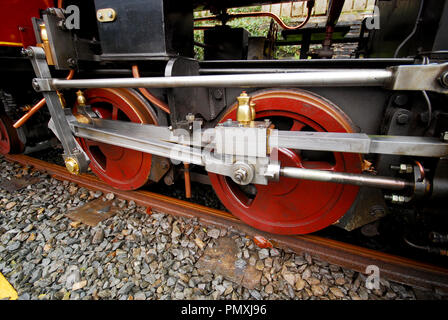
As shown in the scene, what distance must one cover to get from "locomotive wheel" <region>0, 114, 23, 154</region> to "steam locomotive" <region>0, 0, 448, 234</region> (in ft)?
4.42

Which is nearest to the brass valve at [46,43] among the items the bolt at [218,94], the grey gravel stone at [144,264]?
the bolt at [218,94]

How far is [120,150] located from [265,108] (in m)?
1.50

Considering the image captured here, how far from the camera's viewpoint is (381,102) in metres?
1.39

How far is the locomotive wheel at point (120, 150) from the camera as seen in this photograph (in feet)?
6.32

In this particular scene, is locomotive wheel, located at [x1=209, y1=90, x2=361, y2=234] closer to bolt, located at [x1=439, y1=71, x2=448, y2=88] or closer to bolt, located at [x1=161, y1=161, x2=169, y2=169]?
bolt, located at [x1=161, y1=161, x2=169, y2=169]

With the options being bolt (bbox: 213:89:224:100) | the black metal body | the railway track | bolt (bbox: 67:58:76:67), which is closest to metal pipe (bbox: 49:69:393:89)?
the black metal body

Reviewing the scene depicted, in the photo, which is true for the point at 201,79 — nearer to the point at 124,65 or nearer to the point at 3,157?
the point at 124,65

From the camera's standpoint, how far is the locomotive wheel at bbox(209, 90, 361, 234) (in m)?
1.45

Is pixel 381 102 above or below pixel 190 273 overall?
above

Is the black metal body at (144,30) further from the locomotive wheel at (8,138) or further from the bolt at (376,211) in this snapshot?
the locomotive wheel at (8,138)

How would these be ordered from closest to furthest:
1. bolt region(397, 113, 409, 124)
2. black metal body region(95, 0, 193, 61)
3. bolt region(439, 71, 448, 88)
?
bolt region(439, 71, 448, 88) < bolt region(397, 113, 409, 124) < black metal body region(95, 0, 193, 61)
